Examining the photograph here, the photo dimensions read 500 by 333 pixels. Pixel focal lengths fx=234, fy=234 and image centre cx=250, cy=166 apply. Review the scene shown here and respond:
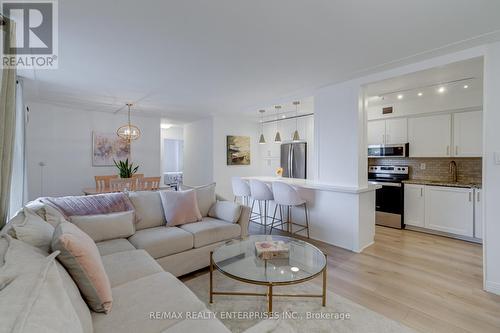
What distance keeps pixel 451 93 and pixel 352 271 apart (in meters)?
3.40

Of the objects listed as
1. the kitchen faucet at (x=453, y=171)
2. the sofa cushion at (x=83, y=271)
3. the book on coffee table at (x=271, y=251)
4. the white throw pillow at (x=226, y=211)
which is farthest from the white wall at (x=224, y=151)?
the sofa cushion at (x=83, y=271)

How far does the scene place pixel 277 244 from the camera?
2.22 m

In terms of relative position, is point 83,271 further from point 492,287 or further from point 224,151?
point 224,151

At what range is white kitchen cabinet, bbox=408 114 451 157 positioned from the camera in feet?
12.9

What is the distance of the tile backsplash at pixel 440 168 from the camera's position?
3863 millimetres

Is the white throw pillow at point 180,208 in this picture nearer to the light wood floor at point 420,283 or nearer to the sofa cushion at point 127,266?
the light wood floor at point 420,283

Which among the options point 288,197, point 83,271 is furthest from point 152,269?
point 288,197

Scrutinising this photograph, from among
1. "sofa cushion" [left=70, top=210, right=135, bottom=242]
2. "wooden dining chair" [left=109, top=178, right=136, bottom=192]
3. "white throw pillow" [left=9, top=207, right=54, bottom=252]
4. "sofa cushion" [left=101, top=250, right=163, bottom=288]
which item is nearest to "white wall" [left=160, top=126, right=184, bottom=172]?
"wooden dining chair" [left=109, top=178, right=136, bottom=192]

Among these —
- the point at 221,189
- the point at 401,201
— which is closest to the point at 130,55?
the point at 221,189

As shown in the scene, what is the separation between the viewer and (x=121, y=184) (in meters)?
3.98

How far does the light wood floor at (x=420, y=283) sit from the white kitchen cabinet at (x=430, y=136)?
1.51m

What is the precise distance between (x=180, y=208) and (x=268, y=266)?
4.41 ft

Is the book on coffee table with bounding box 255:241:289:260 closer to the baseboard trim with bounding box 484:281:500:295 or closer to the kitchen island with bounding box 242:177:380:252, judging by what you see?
the kitchen island with bounding box 242:177:380:252

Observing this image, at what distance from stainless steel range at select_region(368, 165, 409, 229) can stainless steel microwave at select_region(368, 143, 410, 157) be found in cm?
35
